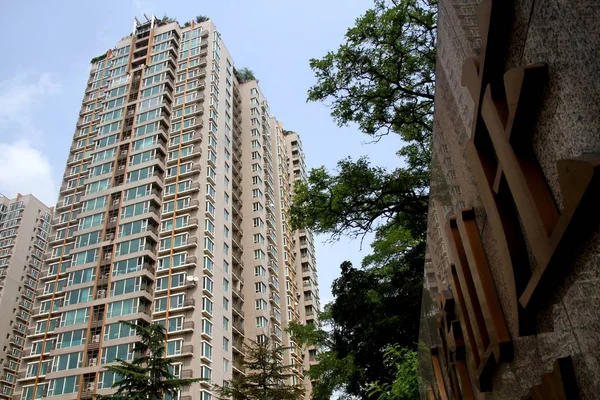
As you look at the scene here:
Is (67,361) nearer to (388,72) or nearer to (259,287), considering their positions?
(259,287)

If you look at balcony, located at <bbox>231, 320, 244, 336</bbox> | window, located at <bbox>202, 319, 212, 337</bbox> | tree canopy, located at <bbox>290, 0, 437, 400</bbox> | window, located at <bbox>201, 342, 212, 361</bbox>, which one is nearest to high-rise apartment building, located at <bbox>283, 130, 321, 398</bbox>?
balcony, located at <bbox>231, 320, 244, 336</bbox>

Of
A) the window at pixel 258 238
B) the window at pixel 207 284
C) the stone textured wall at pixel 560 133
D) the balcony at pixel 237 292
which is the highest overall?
the window at pixel 258 238

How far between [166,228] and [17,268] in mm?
32983

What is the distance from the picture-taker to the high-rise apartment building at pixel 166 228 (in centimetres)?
3075

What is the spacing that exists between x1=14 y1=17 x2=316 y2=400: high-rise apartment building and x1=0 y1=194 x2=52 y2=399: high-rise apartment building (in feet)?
46.9

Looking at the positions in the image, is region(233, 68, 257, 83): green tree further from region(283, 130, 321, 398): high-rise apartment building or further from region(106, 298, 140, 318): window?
region(106, 298, 140, 318): window

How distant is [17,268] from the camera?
56.8 meters

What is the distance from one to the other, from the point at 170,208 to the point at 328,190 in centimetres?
2662

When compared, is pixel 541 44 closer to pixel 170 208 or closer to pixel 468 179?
pixel 468 179

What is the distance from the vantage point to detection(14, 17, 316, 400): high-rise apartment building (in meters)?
30.8

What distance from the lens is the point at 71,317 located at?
3284 cm

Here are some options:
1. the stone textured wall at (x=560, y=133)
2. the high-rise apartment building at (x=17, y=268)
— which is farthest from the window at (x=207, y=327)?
the stone textured wall at (x=560, y=133)

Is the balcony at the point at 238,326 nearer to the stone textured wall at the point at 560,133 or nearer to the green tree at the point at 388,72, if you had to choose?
the green tree at the point at 388,72

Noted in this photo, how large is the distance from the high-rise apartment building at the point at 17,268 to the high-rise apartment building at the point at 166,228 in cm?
1430
